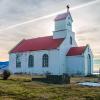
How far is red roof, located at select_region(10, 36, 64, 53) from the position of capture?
5755 cm

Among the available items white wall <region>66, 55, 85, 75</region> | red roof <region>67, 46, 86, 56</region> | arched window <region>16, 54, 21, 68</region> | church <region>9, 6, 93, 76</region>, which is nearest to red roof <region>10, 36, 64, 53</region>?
church <region>9, 6, 93, 76</region>

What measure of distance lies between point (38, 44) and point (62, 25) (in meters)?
6.76

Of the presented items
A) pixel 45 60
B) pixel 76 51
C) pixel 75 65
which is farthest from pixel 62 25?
pixel 75 65

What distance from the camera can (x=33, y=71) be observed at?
60469 millimetres

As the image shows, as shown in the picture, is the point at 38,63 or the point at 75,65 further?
the point at 38,63

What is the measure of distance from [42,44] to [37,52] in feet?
6.81

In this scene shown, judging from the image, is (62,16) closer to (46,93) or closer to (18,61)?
(18,61)

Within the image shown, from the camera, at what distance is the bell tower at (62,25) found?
58.4 m

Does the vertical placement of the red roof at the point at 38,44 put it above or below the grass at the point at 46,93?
above

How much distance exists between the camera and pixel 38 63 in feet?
196

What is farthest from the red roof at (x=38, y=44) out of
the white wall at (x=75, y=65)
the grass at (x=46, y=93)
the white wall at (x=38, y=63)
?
the grass at (x=46, y=93)

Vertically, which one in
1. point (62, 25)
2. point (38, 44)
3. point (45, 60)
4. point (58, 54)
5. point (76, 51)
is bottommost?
point (45, 60)

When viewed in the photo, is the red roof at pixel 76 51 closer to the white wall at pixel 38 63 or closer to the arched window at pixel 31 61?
the white wall at pixel 38 63

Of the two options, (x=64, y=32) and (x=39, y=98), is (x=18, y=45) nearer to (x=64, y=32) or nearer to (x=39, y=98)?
(x=64, y=32)
